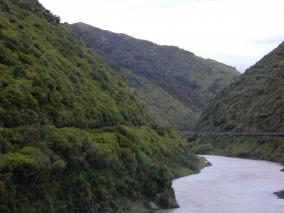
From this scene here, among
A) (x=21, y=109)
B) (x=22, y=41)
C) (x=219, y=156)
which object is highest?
(x=22, y=41)

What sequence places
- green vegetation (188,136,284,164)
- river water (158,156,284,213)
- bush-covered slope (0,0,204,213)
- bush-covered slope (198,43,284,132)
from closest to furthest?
1. bush-covered slope (0,0,204,213)
2. river water (158,156,284,213)
3. green vegetation (188,136,284,164)
4. bush-covered slope (198,43,284,132)

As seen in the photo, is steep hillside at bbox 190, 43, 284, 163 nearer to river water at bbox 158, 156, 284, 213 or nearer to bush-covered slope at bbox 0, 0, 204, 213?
river water at bbox 158, 156, 284, 213

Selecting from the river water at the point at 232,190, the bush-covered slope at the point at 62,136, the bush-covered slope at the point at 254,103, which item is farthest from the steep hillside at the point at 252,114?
the bush-covered slope at the point at 62,136

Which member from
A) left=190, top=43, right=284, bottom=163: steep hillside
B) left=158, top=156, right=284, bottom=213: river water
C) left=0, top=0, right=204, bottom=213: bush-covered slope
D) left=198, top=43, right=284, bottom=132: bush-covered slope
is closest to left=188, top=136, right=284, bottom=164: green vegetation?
left=190, top=43, right=284, bottom=163: steep hillside

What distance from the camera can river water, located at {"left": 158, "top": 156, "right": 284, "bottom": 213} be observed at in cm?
5034

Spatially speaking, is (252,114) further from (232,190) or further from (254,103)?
(232,190)

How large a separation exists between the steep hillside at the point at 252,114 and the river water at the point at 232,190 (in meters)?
20.8

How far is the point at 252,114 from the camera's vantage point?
12381cm

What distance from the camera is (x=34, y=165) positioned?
34594mm

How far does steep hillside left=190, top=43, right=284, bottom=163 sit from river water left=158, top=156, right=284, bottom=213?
20768 mm

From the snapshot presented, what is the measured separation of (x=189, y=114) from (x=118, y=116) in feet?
→ 384

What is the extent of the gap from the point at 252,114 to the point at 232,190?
62.9 meters

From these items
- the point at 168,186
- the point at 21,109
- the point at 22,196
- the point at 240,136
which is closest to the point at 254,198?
the point at 168,186

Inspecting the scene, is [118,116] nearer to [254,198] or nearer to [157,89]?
[254,198]
